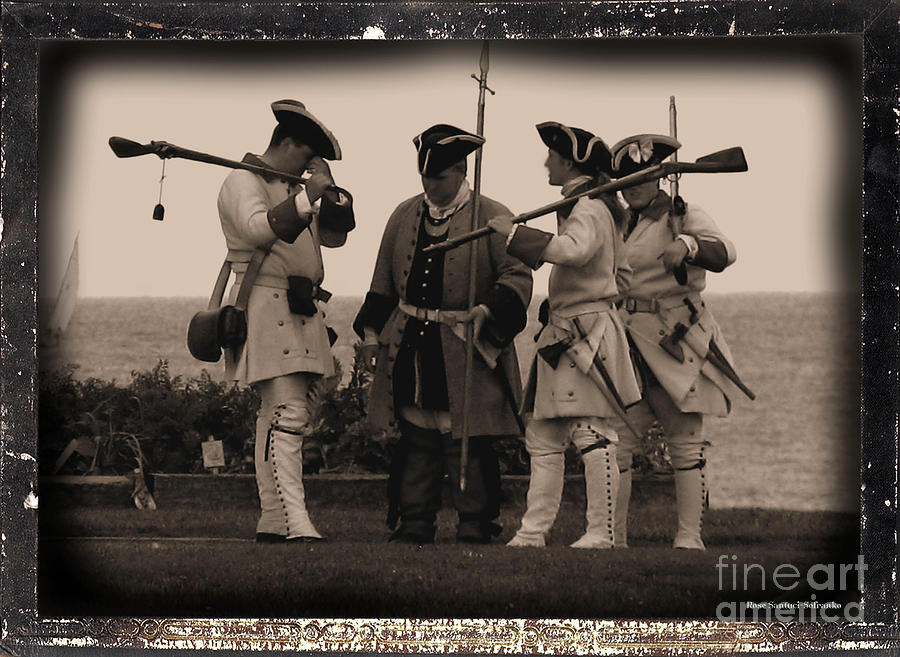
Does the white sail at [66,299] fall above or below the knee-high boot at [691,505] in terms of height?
above

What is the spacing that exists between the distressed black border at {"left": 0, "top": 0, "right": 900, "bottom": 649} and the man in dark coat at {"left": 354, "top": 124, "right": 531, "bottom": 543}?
0.49 m

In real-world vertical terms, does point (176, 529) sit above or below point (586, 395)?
below

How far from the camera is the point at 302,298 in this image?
14.8 ft

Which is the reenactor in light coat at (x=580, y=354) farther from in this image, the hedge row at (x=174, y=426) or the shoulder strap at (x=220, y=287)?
the shoulder strap at (x=220, y=287)

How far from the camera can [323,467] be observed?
4.58 m

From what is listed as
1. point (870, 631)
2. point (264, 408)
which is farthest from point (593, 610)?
point (264, 408)

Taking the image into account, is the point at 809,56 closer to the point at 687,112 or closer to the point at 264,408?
the point at 687,112

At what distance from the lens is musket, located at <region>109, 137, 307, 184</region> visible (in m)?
4.54

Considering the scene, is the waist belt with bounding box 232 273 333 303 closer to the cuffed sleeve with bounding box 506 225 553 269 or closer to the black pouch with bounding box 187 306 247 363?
the black pouch with bounding box 187 306 247 363

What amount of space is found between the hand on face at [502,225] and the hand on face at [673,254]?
0.55 m

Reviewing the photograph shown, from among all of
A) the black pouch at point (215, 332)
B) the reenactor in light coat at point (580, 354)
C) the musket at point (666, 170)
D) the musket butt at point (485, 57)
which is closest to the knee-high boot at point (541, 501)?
the reenactor in light coat at point (580, 354)

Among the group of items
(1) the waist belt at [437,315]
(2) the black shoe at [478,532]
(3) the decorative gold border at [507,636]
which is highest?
(1) the waist belt at [437,315]

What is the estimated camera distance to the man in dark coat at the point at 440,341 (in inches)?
178

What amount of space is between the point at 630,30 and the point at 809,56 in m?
0.64
